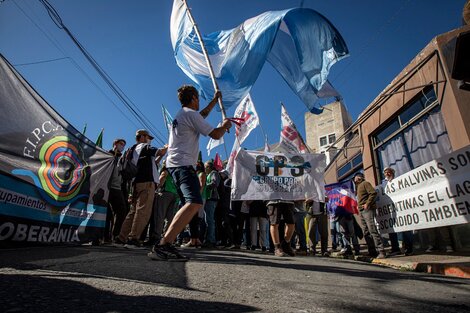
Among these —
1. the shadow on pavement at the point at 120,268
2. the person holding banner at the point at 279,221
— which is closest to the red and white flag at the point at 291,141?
the person holding banner at the point at 279,221

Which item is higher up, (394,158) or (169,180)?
(394,158)

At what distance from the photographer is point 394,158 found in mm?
8969

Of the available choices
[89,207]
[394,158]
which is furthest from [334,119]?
[89,207]

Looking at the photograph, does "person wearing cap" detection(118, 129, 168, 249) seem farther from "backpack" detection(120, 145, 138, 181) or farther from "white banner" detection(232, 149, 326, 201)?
"white banner" detection(232, 149, 326, 201)

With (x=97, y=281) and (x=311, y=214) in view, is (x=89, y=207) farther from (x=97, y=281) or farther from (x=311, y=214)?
(x=311, y=214)

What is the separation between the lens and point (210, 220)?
701 cm

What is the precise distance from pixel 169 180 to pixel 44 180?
2.43 metres

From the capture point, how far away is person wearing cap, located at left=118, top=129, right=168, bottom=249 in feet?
15.8

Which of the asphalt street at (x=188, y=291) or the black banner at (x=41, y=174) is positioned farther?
the black banner at (x=41, y=174)

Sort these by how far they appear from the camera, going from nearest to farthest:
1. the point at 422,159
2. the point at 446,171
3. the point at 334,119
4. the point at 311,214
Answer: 1. the point at 446,171
2. the point at 422,159
3. the point at 311,214
4. the point at 334,119

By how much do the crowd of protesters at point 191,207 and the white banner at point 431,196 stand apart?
468 mm

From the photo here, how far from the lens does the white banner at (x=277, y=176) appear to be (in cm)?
686

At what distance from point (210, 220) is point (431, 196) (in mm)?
4640

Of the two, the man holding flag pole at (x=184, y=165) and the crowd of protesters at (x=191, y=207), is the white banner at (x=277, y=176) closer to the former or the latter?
the crowd of protesters at (x=191, y=207)
